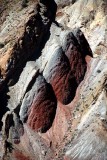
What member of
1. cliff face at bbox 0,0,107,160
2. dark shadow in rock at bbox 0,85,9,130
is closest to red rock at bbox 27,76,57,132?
cliff face at bbox 0,0,107,160

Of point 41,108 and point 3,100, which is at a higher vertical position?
point 3,100

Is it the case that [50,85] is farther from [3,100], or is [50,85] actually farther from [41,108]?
[3,100]

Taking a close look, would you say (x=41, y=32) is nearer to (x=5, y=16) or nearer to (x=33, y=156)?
(x=5, y=16)

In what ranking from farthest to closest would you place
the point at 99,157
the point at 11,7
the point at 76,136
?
the point at 11,7 < the point at 76,136 < the point at 99,157

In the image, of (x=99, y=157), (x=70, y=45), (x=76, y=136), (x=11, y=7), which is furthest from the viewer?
(x=11, y=7)

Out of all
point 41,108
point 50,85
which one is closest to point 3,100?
point 41,108

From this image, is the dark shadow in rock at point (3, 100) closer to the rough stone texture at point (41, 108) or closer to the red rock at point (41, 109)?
the rough stone texture at point (41, 108)

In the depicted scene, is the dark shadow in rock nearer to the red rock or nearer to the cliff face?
the cliff face

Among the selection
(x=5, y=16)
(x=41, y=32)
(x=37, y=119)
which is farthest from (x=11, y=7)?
(x=37, y=119)
